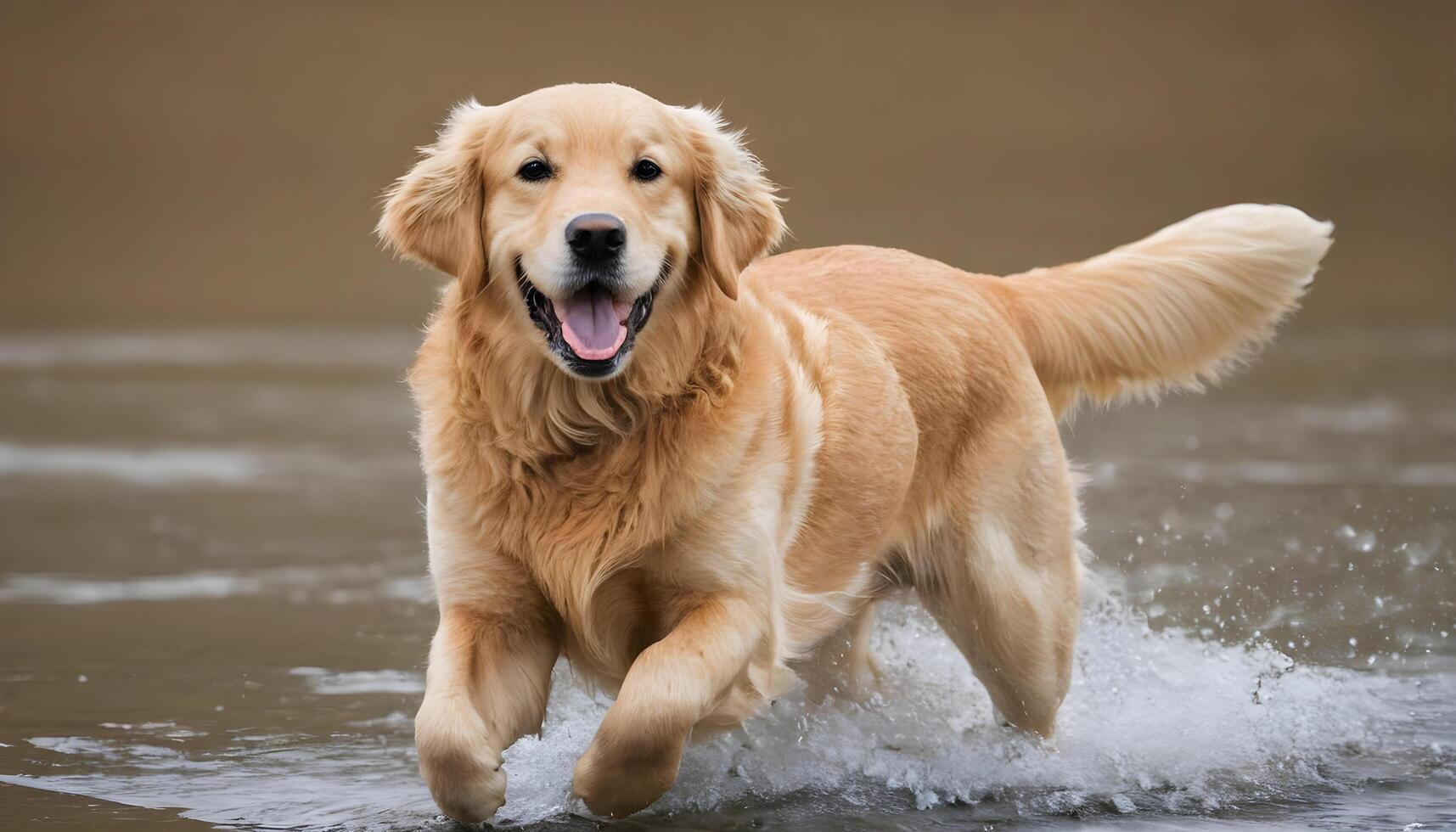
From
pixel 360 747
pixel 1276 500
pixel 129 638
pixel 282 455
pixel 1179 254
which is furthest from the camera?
pixel 282 455

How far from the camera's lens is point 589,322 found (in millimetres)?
3975

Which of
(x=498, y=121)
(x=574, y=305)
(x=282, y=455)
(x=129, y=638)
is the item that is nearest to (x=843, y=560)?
(x=574, y=305)

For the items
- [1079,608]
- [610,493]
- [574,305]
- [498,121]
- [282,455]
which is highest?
[498,121]

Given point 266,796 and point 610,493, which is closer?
point 610,493

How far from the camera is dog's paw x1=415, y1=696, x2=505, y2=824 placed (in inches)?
147

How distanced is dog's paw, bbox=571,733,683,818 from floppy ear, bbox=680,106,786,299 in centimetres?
108

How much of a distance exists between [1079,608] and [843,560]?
0.85m

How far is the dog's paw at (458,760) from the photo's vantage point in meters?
3.74

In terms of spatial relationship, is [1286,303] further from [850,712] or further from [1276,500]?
[1276,500]

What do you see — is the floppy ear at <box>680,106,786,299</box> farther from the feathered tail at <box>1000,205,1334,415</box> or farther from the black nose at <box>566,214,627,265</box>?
the feathered tail at <box>1000,205,1334,415</box>

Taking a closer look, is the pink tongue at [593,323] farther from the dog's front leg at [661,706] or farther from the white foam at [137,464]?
the white foam at [137,464]

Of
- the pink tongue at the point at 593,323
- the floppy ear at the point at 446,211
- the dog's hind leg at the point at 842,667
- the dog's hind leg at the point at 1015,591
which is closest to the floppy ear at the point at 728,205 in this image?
the pink tongue at the point at 593,323

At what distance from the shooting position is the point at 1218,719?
5.16 meters

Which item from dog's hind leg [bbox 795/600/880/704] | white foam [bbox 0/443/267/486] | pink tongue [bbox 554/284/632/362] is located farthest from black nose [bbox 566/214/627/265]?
white foam [bbox 0/443/267/486]
